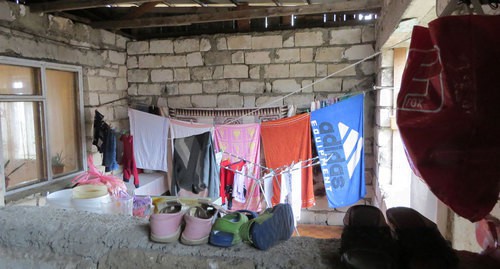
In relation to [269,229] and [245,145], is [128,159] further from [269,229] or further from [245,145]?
[269,229]

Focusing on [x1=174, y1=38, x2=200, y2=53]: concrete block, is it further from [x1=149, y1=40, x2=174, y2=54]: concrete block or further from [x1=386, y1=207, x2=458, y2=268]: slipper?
[x1=386, y1=207, x2=458, y2=268]: slipper

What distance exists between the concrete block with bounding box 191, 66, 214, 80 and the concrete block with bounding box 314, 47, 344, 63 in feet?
4.37

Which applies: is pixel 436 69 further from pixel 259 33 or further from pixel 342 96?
pixel 259 33

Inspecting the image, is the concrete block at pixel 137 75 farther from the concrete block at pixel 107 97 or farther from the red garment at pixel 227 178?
the red garment at pixel 227 178

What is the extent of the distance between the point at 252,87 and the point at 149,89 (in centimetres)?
143

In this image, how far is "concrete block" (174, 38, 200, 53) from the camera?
13.3 feet

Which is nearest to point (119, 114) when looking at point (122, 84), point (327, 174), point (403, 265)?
point (122, 84)

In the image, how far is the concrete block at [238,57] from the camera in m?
3.93

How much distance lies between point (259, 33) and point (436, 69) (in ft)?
11.2

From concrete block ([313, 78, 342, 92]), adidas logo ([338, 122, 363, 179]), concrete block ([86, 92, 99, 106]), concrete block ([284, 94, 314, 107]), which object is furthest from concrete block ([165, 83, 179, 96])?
adidas logo ([338, 122, 363, 179])

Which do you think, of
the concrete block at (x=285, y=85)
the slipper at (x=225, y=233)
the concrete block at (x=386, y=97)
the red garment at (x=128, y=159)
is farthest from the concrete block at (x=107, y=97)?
the slipper at (x=225, y=233)

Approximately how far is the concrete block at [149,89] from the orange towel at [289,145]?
5.15ft

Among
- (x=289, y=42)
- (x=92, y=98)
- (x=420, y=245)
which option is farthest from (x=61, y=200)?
(x=289, y=42)

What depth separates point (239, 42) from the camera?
391 cm
